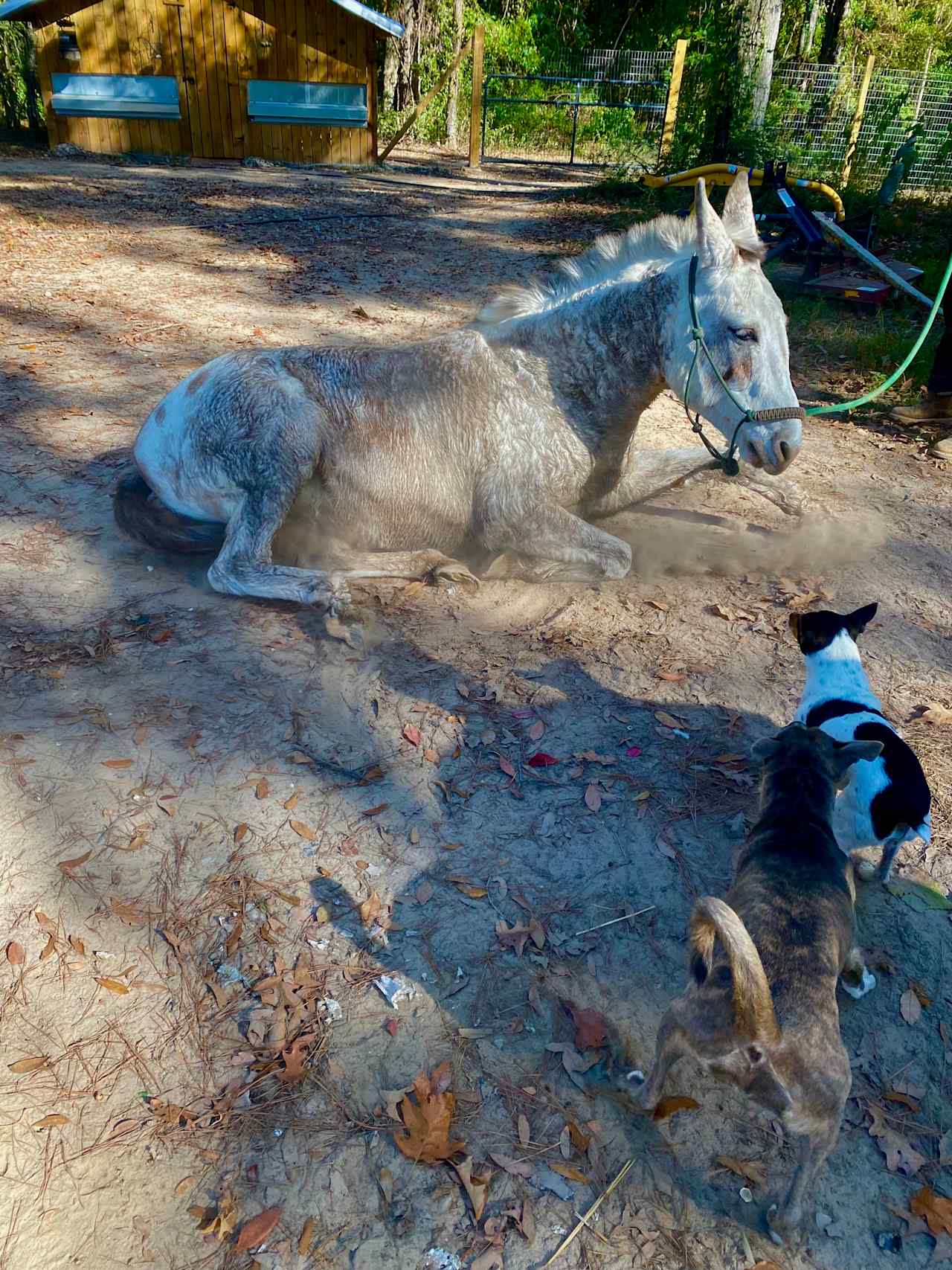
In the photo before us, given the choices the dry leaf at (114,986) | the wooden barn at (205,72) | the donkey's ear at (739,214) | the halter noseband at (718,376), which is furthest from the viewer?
the wooden barn at (205,72)

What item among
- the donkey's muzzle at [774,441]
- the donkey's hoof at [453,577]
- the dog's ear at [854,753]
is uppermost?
the donkey's muzzle at [774,441]

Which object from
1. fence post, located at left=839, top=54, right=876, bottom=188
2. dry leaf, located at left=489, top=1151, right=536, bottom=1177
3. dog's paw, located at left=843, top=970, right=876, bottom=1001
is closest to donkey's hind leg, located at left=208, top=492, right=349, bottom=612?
dry leaf, located at left=489, top=1151, right=536, bottom=1177

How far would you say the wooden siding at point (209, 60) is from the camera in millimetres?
19594

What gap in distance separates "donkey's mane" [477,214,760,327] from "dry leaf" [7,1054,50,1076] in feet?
14.5

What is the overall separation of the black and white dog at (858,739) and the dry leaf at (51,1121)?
2837mm

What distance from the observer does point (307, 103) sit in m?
20.7

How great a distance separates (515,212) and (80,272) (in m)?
8.42

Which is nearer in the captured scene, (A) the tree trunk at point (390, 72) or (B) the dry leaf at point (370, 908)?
(B) the dry leaf at point (370, 908)

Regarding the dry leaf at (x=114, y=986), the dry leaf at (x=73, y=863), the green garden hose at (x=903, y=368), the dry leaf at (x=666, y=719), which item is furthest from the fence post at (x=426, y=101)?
the dry leaf at (x=114, y=986)

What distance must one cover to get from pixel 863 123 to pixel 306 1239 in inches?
677

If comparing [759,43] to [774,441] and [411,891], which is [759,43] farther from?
[411,891]

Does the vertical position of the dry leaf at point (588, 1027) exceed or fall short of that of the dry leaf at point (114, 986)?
it exceeds it

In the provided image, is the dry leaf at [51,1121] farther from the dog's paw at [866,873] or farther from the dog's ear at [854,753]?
the dog's paw at [866,873]

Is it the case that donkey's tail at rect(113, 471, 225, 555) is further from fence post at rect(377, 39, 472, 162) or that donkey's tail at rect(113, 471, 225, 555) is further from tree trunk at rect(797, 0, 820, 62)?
tree trunk at rect(797, 0, 820, 62)
